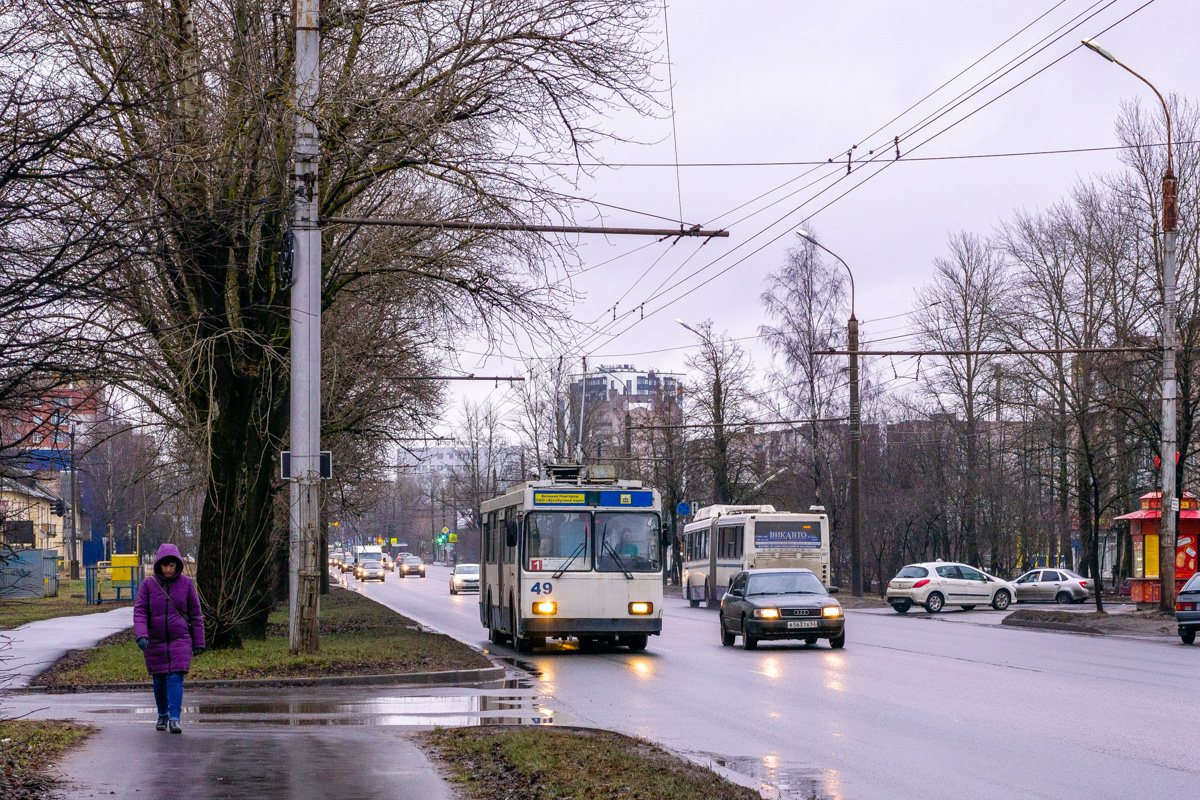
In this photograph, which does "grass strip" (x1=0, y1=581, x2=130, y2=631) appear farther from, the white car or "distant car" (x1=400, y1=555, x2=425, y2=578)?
"distant car" (x1=400, y1=555, x2=425, y2=578)

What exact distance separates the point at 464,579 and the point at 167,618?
46.4 meters

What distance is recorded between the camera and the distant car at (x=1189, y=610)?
79.4ft

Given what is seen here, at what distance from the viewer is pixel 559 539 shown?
76.9 ft

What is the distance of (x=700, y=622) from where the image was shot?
1378 inches

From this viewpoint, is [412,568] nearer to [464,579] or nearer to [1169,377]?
[464,579]

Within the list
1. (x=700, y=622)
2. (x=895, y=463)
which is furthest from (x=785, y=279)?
(x=700, y=622)

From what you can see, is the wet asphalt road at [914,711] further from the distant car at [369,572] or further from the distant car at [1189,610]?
the distant car at [369,572]

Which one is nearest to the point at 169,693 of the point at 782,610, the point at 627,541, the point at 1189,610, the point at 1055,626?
the point at 627,541

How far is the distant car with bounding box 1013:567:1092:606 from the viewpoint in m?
46.5

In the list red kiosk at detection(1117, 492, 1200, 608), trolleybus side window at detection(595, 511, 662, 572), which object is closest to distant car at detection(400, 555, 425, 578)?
red kiosk at detection(1117, 492, 1200, 608)

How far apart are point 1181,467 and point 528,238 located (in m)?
21.0

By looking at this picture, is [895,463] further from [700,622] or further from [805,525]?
[700,622]

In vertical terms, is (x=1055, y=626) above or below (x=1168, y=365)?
below

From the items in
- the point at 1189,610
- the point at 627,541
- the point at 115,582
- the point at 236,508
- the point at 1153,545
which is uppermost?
the point at 236,508
